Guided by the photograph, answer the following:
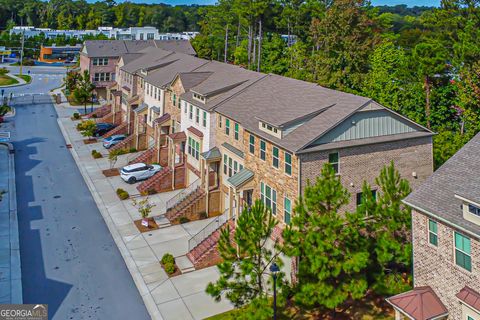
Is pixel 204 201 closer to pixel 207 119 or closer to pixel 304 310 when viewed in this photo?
pixel 207 119

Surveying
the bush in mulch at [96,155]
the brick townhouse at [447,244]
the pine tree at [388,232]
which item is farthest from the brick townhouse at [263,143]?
the bush in mulch at [96,155]

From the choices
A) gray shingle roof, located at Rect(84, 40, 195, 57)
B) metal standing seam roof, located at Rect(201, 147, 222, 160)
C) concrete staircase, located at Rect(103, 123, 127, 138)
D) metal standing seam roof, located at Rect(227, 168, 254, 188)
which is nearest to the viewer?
metal standing seam roof, located at Rect(227, 168, 254, 188)

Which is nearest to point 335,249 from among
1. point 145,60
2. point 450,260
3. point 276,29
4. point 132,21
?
point 450,260

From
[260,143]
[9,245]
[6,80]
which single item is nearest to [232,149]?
[260,143]

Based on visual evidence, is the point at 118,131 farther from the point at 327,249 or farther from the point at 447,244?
the point at 447,244

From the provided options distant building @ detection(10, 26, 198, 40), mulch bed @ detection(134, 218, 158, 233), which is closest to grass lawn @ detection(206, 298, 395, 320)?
mulch bed @ detection(134, 218, 158, 233)

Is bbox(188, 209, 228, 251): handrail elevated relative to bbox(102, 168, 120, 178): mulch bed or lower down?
lower down

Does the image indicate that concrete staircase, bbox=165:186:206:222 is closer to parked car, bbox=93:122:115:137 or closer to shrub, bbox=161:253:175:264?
shrub, bbox=161:253:175:264

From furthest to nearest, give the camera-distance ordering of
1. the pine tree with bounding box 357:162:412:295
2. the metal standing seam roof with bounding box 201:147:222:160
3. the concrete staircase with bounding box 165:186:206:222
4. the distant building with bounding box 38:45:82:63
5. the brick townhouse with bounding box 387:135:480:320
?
the distant building with bounding box 38:45:82:63 < the concrete staircase with bounding box 165:186:206:222 < the metal standing seam roof with bounding box 201:147:222:160 < the pine tree with bounding box 357:162:412:295 < the brick townhouse with bounding box 387:135:480:320
